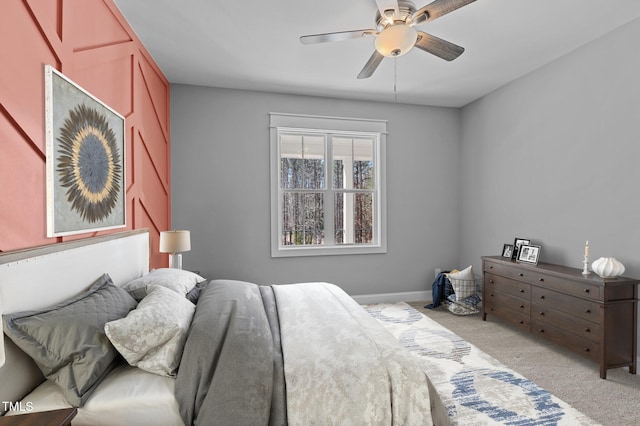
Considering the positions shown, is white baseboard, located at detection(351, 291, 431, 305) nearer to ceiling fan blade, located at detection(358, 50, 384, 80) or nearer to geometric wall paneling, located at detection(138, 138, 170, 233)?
geometric wall paneling, located at detection(138, 138, 170, 233)

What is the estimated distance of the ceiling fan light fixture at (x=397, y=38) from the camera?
2035mm

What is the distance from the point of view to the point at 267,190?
3973 millimetres

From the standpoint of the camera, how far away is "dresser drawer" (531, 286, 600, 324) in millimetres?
2447

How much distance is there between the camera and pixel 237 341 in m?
1.49

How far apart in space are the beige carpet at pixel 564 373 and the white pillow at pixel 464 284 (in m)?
0.43

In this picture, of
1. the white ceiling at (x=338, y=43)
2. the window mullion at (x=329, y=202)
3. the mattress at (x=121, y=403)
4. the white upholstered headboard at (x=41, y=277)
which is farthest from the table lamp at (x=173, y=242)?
the window mullion at (x=329, y=202)

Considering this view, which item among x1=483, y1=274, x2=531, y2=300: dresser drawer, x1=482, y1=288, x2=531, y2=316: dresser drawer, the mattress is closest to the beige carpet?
x1=482, y1=288, x2=531, y2=316: dresser drawer

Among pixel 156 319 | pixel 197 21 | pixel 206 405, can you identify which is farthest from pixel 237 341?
pixel 197 21

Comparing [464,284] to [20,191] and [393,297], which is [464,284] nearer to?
[393,297]

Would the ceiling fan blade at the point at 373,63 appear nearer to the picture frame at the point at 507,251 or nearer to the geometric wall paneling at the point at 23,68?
the geometric wall paneling at the point at 23,68

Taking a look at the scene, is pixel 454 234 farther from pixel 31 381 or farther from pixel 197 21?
pixel 31 381

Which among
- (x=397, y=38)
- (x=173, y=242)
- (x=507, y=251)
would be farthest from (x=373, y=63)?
(x=507, y=251)

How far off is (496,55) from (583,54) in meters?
0.72

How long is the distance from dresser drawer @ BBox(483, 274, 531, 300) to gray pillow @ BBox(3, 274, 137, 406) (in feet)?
11.2
